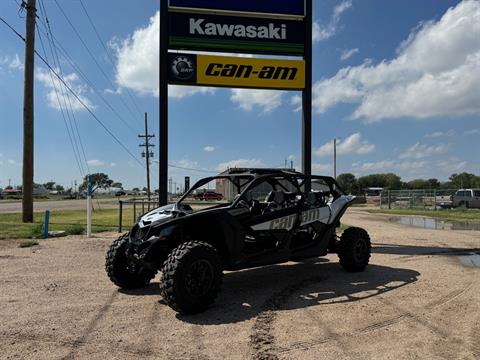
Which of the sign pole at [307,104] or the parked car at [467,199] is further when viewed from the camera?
the parked car at [467,199]

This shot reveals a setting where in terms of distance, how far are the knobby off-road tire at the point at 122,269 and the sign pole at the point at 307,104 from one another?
283 inches

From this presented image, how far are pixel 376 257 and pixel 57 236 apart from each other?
9.38 meters

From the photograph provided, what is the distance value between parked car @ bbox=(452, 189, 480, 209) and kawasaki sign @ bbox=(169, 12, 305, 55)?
92.5 feet

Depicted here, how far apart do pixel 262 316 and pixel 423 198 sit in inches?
1364

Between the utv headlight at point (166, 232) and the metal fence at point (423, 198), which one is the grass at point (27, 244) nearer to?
the utv headlight at point (166, 232)

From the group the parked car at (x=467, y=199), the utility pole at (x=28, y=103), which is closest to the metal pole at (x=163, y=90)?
the utility pole at (x=28, y=103)

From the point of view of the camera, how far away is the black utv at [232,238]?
5520 mm

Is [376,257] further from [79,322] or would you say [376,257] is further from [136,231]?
[79,322]

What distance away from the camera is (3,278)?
24.9ft

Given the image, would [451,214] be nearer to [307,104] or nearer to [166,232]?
[307,104]

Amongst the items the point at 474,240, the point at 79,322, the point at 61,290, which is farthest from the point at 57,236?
the point at 474,240

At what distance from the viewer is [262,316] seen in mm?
5379

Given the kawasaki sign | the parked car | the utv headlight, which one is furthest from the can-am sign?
the parked car

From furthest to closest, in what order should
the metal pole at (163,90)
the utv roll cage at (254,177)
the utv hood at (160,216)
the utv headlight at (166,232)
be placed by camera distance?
the metal pole at (163,90)
the utv roll cage at (254,177)
the utv hood at (160,216)
the utv headlight at (166,232)
